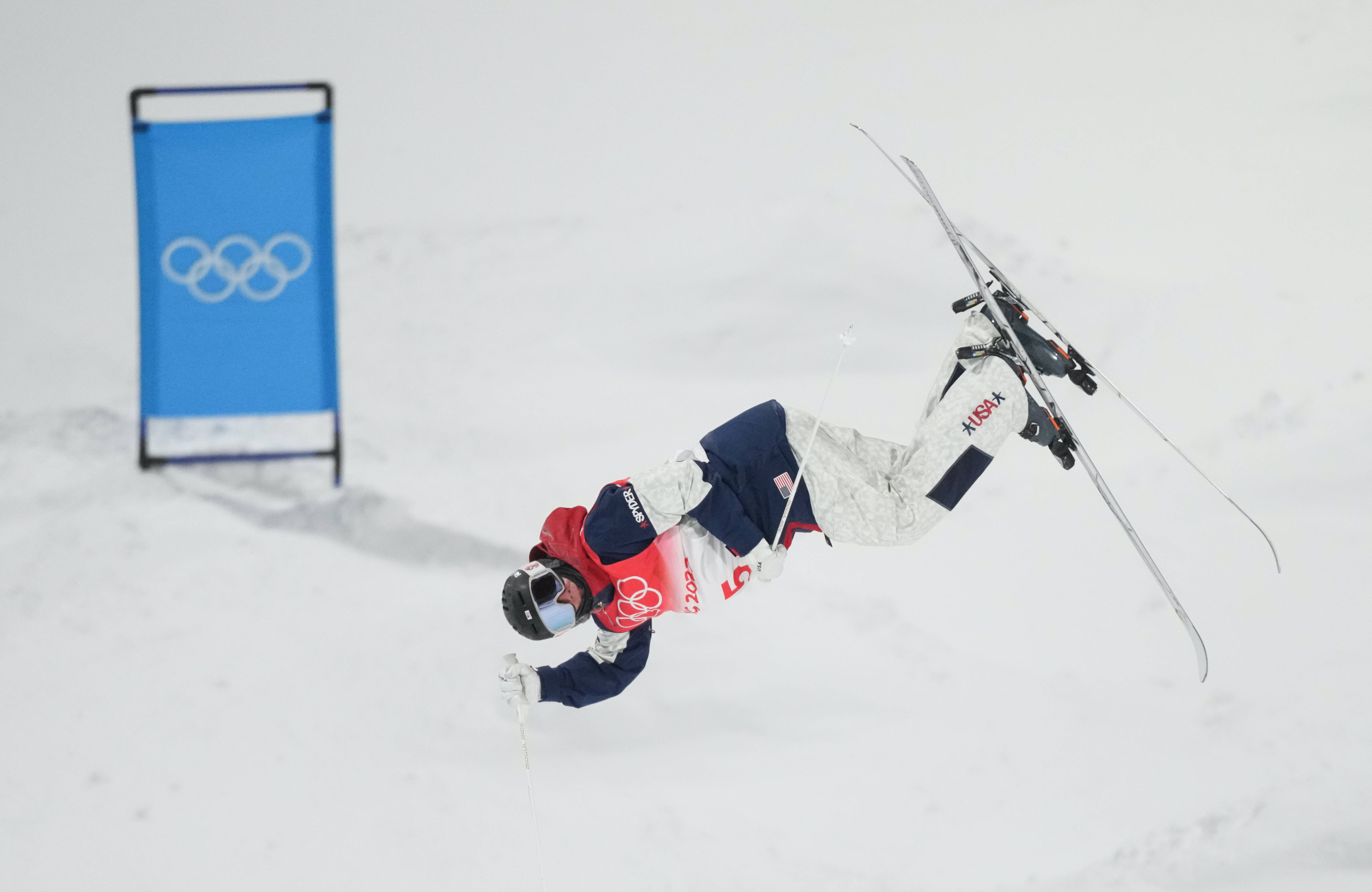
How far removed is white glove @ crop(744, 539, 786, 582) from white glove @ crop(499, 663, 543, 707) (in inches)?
23.7

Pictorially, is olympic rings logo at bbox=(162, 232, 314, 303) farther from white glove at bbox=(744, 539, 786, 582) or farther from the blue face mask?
white glove at bbox=(744, 539, 786, 582)

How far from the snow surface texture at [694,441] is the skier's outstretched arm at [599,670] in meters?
1.31

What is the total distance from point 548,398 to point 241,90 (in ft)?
5.18

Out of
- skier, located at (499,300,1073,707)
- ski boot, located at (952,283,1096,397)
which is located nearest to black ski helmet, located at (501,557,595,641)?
skier, located at (499,300,1073,707)

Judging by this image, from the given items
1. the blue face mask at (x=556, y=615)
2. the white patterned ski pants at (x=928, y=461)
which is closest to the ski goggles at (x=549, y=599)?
the blue face mask at (x=556, y=615)

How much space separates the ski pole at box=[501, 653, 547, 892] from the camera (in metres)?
2.90

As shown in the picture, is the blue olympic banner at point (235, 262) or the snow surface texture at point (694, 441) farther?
the blue olympic banner at point (235, 262)

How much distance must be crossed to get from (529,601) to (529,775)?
2.21ft

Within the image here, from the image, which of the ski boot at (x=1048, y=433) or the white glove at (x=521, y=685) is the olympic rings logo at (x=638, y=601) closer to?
the white glove at (x=521, y=685)

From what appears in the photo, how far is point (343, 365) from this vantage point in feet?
15.4

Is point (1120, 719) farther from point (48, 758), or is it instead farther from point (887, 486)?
point (48, 758)

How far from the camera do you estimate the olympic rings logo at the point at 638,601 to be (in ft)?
9.21

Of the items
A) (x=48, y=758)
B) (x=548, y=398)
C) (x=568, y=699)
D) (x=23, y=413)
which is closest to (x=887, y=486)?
(x=568, y=699)

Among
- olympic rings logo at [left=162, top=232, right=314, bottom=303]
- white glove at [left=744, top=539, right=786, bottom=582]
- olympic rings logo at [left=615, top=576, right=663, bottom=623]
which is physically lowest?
olympic rings logo at [left=615, top=576, right=663, bottom=623]
